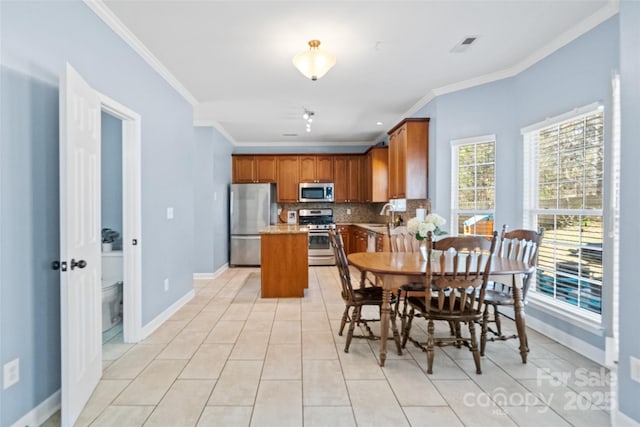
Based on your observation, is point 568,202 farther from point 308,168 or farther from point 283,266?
point 308,168

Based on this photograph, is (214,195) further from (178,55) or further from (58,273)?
(58,273)

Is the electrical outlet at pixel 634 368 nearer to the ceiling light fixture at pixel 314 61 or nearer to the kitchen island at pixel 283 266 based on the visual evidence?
the ceiling light fixture at pixel 314 61

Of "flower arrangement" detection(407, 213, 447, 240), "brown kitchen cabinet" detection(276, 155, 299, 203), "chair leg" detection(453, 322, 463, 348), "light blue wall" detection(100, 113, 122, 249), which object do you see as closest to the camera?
"chair leg" detection(453, 322, 463, 348)

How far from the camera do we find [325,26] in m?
2.72

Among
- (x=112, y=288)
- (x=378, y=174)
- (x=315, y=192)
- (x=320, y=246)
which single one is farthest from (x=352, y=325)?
(x=315, y=192)

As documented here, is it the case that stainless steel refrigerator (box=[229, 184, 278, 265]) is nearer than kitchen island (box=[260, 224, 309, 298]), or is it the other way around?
kitchen island (box=[260, 224, 309, 298])

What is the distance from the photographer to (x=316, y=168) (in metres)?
7.29

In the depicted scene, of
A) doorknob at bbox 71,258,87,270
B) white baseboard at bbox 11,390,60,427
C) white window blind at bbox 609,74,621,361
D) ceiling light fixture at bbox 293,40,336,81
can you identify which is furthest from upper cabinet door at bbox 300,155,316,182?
white baseboard at bbox 11,390,60,427

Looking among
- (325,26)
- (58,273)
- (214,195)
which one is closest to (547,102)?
(325,26)

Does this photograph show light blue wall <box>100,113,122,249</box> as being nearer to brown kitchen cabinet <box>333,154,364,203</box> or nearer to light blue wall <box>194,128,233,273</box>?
light blue wall <box>194,128,233,273</box>

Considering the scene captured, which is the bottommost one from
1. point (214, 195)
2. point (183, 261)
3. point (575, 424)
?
point (575, 424)

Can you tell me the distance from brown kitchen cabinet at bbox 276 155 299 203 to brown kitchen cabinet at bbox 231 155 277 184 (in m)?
0.12

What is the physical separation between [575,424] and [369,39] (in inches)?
117

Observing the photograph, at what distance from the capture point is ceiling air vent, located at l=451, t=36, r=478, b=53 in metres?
2.94
